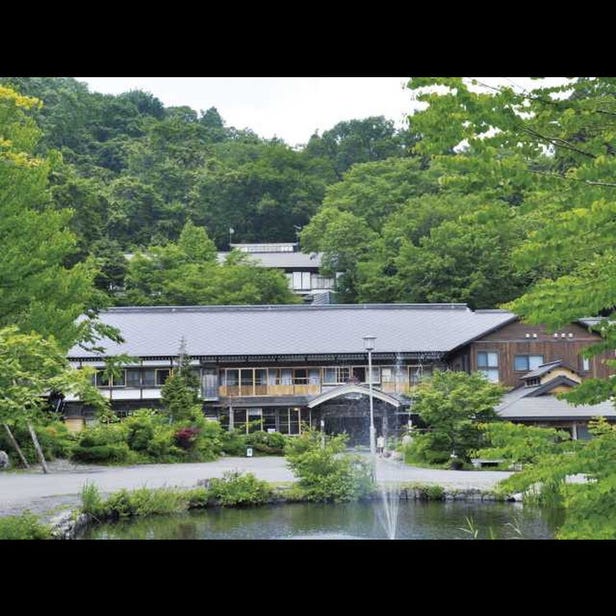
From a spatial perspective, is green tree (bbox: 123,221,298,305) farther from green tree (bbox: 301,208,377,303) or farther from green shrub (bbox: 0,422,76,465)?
green shrub (bbox: 0,422,76,465)

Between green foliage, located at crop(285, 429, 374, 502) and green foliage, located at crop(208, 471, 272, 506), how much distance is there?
0.66 m

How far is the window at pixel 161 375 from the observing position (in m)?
24.8

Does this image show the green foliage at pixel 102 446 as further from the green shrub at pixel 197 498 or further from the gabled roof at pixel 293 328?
the gabled roof at pixel 293 328

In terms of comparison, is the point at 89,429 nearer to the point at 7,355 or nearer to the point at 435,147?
the point at 7,355

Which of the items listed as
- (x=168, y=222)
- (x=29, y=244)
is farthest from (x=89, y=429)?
(x=168, y=222)

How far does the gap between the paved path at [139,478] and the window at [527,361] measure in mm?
6958

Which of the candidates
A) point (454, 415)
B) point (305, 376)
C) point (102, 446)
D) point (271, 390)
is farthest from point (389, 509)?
point (305, 376)

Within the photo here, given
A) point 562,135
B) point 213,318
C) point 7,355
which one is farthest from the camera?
point 213,318

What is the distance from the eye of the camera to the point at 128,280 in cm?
3002

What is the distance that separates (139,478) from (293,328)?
12.3 metres

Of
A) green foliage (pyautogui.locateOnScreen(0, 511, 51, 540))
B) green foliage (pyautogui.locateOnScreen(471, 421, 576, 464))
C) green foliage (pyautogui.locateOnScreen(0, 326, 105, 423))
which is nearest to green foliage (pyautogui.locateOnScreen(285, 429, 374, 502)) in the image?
green foliage (pyautogui.locateOnScreen(0, 511, 51, 540))

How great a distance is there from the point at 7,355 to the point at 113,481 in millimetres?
7006

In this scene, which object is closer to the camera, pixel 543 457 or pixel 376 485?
pixel 543 457

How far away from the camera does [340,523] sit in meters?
11.4
